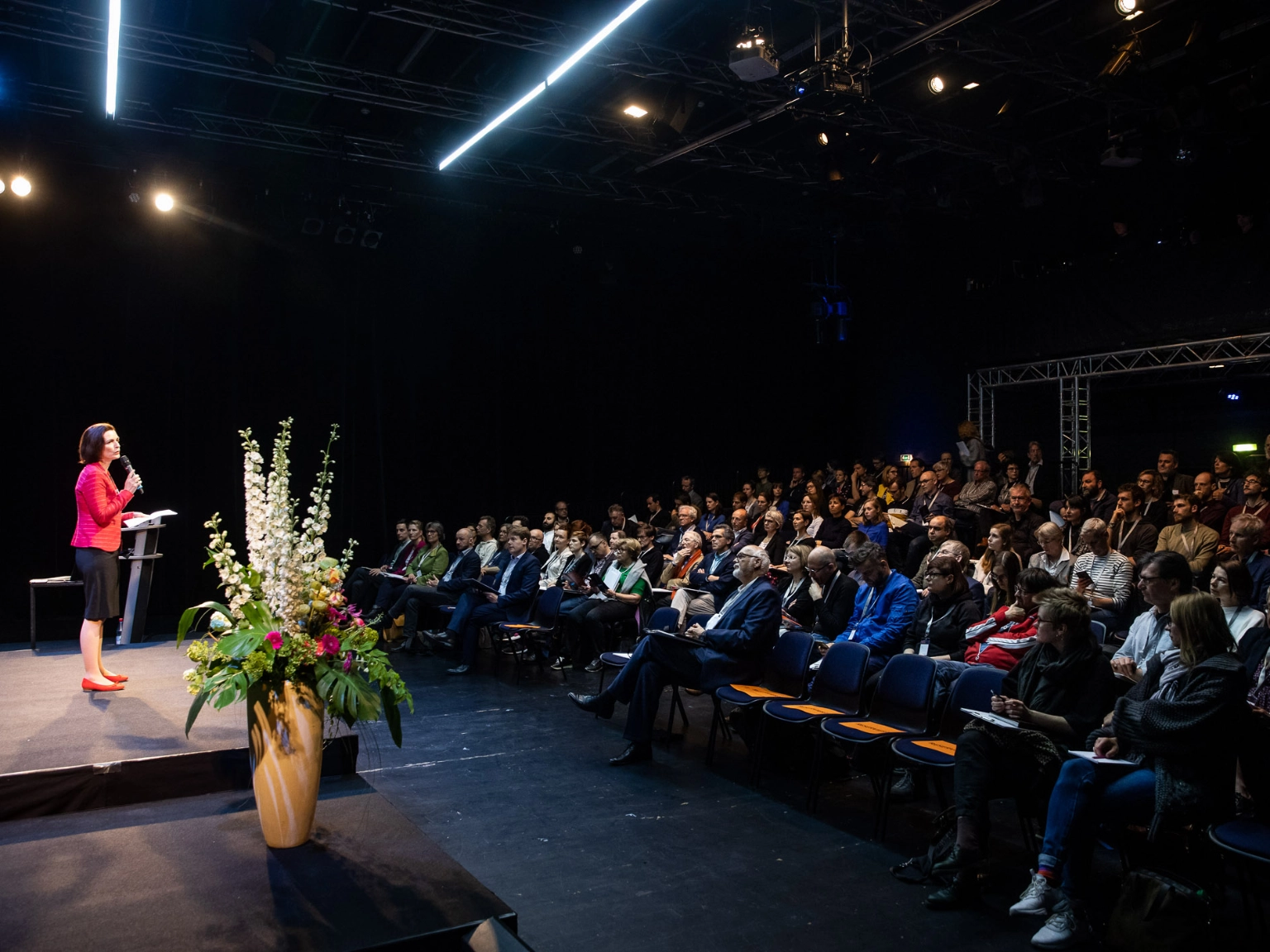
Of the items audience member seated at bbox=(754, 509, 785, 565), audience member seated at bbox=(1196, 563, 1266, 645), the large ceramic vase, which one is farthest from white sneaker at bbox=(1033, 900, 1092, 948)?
audience member seated at bbox=(754, 509, 785, 565)

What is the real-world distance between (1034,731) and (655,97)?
708 cm

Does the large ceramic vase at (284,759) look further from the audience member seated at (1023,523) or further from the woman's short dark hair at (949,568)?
the audience member seated at (1023,523)

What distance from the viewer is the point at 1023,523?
7.48 meters

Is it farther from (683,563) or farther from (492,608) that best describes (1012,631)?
(492,608)

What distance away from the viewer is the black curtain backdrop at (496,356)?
9211mm

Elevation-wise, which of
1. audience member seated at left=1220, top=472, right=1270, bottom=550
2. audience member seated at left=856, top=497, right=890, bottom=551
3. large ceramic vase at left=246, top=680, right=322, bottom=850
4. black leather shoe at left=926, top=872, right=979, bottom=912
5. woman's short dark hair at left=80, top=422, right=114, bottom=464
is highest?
woman's short dark hair at left=80, top=422, right=114, bottom=464

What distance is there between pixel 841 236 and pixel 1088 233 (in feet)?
Answer: 8.74

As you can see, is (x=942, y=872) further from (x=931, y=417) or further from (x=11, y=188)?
(x=11, y=188)

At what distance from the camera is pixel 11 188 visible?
8555 millimetres

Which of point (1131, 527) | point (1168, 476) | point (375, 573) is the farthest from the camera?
point (375, 573)

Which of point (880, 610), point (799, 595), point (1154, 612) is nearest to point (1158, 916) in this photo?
point (1154, 612)

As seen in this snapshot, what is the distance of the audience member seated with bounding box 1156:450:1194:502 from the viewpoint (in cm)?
748

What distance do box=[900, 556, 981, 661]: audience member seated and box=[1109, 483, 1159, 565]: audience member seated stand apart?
96.0 inches

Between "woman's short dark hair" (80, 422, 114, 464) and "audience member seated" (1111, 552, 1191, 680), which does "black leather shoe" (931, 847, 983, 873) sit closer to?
"audience member seated" (1111, 552, 1191, 680)
